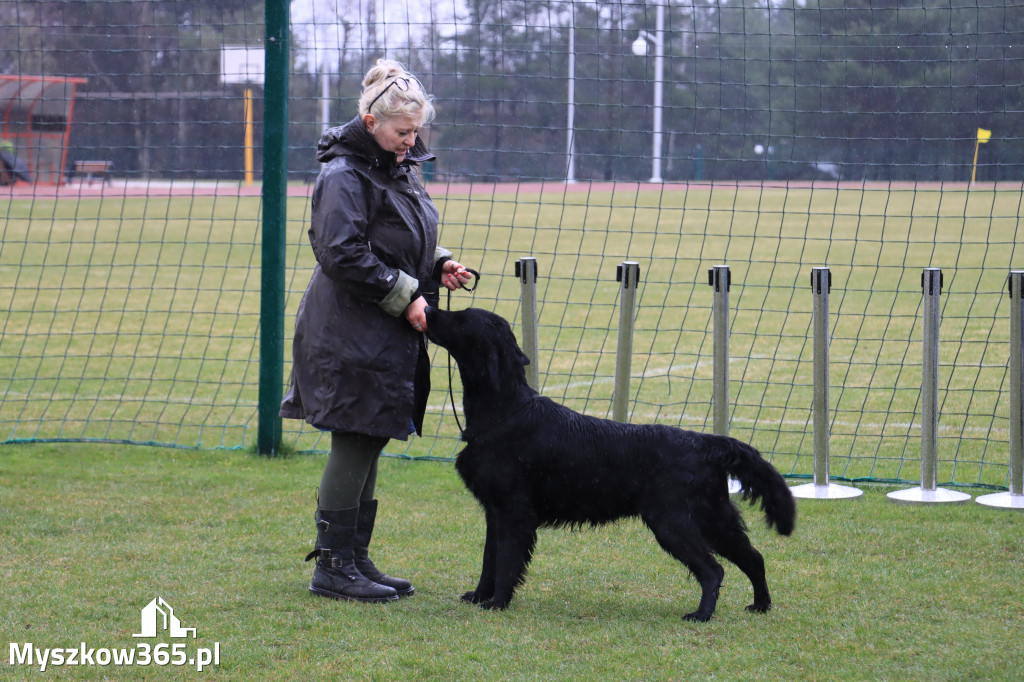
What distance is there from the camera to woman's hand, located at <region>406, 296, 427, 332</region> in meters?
3.57

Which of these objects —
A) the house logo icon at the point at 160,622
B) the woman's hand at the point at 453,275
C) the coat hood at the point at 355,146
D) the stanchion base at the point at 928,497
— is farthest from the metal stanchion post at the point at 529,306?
the house logo icon at the point at 160,622

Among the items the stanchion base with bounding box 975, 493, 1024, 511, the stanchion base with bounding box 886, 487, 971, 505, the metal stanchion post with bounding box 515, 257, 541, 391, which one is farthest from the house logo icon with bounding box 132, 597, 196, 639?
the stanchion base with bounding box 975, 493, 1024, 511

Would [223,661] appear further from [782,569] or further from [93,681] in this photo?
[782,569]

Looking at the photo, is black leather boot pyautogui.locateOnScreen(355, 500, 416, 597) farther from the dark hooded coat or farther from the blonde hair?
the blonde hair

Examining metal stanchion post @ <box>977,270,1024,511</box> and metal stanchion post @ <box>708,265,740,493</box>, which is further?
metal stanchion post @ <box>708,265,740,493</box>

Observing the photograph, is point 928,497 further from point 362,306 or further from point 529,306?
point 362,306

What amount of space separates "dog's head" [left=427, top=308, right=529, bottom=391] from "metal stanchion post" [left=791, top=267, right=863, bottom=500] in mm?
2052

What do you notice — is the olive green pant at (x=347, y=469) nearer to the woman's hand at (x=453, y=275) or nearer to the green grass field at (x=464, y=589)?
the green grass field at (x=464, y=589)

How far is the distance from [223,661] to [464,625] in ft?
2.53

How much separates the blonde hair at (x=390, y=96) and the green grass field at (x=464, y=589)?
5.42 feet

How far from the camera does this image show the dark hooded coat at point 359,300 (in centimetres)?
352

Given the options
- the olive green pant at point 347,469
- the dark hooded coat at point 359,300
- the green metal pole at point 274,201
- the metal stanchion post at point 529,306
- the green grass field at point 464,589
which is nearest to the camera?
the green grass field at point 464,589

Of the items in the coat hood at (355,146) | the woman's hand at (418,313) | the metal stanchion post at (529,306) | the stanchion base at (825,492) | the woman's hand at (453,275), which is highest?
the coat hood at (355,146)

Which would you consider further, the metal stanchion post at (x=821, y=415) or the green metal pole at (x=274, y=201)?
the green metal pole at (x=274, y=201)
